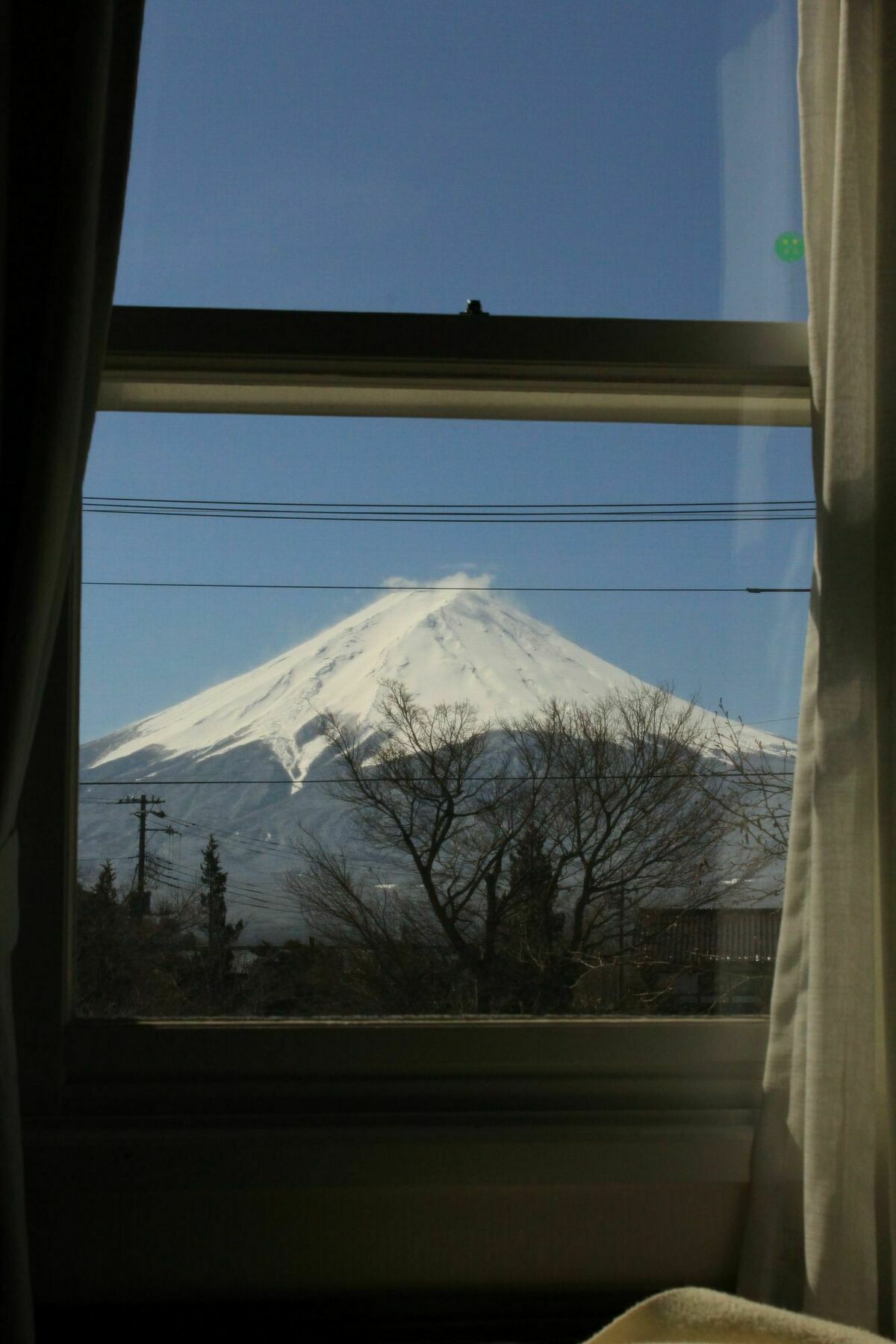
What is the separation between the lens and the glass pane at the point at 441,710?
4.51 ft

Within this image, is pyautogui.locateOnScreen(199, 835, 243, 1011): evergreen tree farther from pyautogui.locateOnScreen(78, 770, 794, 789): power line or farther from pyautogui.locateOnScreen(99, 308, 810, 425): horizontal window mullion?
pyautogui.locateOnScreen(99, 308, 810, 425): horizontal window mullion

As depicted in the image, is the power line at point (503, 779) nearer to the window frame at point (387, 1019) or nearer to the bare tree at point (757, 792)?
the bare tree at point (757, 792)

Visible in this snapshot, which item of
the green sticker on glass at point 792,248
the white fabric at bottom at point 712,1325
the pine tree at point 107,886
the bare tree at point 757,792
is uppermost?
the green sticker on glass at point 792,248

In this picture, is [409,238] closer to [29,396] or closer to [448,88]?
[448,88]

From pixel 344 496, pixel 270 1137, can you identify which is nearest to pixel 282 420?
pixel 344 496

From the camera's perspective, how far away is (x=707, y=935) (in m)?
1.40

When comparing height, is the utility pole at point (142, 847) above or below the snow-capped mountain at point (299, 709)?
below

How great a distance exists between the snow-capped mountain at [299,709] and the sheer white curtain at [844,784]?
10.6 inches

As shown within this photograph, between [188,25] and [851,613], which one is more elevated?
[188,25]

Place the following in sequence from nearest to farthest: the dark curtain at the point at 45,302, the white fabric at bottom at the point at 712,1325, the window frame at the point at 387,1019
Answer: the white fabric at bottom at the point at 712,1325 → the dark curtain at the point at 45,302 → the window frame at the point at 387,1019

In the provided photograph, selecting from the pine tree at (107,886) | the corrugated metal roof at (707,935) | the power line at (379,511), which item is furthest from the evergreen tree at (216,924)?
the corrugated metal roof at (707,935)

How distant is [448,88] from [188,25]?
39cm

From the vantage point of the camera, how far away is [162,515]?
4.59 ft

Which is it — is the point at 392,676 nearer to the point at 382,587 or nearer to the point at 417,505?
the point at 382,587
